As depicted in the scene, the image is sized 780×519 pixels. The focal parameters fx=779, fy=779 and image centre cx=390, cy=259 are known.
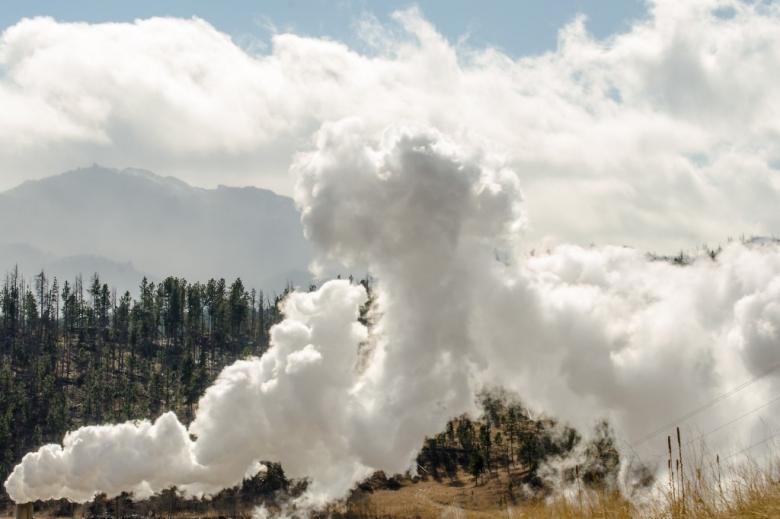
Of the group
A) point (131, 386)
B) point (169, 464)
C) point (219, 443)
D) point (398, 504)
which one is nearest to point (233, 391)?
point (219, 443)

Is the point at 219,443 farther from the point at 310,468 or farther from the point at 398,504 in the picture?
the point at 398,504

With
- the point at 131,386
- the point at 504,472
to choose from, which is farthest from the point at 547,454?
the point at 131,386

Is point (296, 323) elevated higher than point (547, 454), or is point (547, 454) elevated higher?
point (296, 323)

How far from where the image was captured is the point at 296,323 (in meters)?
76.9

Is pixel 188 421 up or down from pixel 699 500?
up

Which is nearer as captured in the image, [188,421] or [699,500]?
[699,500]

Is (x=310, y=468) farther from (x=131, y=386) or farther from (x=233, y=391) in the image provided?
(x=131, y=386)

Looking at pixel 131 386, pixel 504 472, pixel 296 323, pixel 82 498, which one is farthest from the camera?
pixel 131 386

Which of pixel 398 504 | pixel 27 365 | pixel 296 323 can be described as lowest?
pixel 398 504

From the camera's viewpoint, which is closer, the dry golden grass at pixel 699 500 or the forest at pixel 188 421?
the dry golden grass at pixel 699 500

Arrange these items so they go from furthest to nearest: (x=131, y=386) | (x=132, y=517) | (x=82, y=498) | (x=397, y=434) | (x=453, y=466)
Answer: (x=131, y=386)
(x=453, y=466)
(x=132, y=517)
(x=82, y=498)
(x=397, y=434)

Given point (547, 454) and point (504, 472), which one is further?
point (504, 472)

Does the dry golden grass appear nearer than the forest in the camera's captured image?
Yes

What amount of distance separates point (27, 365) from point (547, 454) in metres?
134
